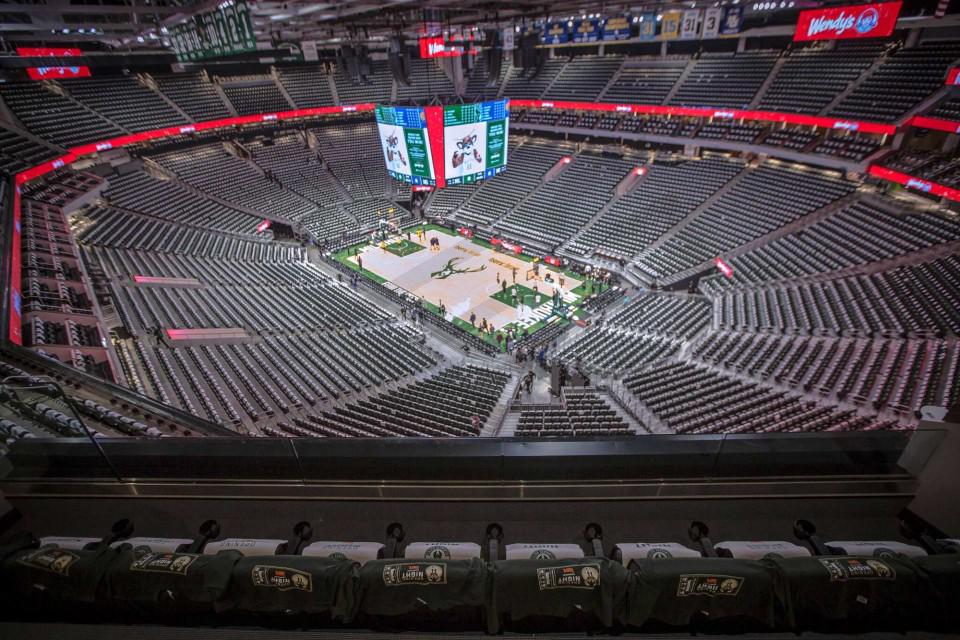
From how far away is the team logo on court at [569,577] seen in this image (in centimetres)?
256

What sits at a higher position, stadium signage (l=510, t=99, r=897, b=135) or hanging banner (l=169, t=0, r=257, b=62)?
stadium signage (l=510, t=99, r=897, b=135)

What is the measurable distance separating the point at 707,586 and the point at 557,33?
32464 mm

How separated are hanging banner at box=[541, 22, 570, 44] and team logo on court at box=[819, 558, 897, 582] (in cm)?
2997

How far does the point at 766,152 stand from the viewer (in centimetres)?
2650

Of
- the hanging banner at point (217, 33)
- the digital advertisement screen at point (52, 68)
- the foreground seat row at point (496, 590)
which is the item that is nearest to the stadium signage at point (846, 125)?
the hanging banner at point (217, 33)

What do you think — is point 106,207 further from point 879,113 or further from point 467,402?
point 879,113

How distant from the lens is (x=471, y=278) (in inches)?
1087

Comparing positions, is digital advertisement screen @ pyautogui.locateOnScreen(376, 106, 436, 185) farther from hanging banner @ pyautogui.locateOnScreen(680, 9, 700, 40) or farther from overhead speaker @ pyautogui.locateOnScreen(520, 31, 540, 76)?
hanging banner @ pyautogui.locateOnScreen(680, 9, 700, 40)

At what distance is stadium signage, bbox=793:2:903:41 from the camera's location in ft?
64.1

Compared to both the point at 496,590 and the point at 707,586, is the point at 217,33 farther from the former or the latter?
the point at 707,586

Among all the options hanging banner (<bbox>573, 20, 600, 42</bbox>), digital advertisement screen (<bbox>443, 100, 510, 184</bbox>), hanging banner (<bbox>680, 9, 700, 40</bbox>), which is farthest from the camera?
hanging banner (<bbox>573, 20, 600, 42</bbox>)

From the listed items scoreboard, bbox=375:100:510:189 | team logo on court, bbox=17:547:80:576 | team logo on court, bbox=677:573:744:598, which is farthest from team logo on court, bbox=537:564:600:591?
scoreboard, bbox=375:100:510:189

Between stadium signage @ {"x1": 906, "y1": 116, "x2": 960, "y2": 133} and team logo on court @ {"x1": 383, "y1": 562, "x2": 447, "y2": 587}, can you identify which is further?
stadium signage @ {"x1": 906, "y1": 116, "x2": 960, "y2": 133}

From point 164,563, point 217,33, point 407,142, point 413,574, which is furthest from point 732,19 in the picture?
point 164,563
